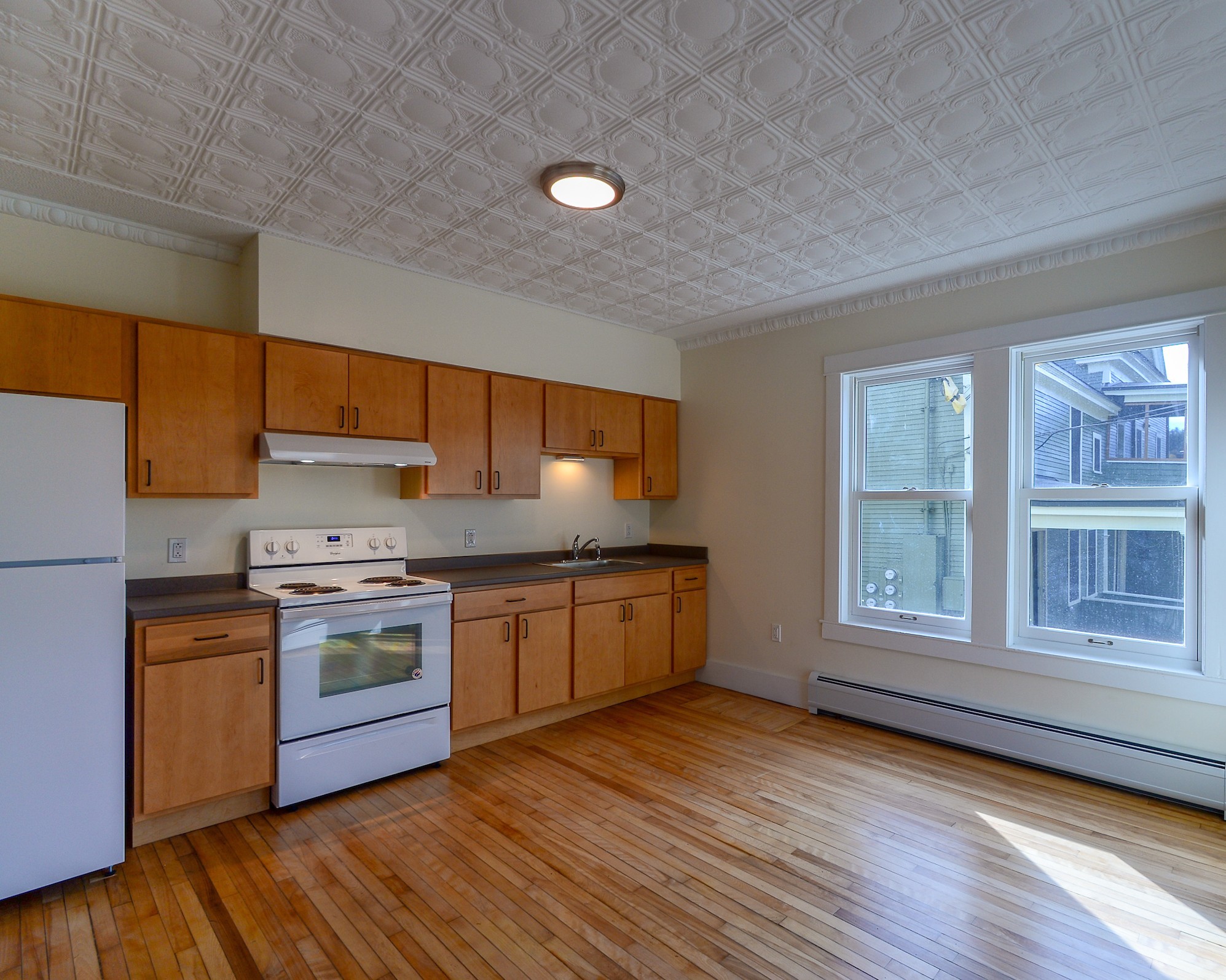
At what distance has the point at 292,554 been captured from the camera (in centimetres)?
341

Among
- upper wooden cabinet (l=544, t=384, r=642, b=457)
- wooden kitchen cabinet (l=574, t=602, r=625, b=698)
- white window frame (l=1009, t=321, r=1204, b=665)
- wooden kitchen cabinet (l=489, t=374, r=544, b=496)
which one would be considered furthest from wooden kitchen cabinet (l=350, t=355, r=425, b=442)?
white window frame (l=1009, t=321, r=1204, b=665)

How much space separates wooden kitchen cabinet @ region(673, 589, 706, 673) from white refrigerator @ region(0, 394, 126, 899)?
330 centimetres

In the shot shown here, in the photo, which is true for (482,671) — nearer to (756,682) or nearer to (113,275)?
(756,682)

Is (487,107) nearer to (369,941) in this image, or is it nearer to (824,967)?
(369,941)

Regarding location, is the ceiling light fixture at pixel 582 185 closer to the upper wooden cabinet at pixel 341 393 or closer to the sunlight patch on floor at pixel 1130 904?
the upper wooden cabinet at pixel 341 393

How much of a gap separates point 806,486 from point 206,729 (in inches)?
142

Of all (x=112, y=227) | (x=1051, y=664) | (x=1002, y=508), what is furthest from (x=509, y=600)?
(x=1051, y=664)

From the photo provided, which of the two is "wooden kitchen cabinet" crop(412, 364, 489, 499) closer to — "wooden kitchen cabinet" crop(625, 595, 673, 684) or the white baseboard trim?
"wooden kitchen cabinet" crop(625, 595, 673, 684)

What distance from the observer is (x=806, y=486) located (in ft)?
14.6

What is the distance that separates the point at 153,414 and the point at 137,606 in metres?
0.82

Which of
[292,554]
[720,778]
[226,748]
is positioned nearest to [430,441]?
[292,554]

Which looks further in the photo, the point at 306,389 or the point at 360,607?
the point at 306,389

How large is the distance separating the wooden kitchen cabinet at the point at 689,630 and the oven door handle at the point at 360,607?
6.38 ft

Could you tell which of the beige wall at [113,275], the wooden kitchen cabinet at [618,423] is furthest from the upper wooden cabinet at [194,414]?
the wooden kitchen cabinet at [618,423]
